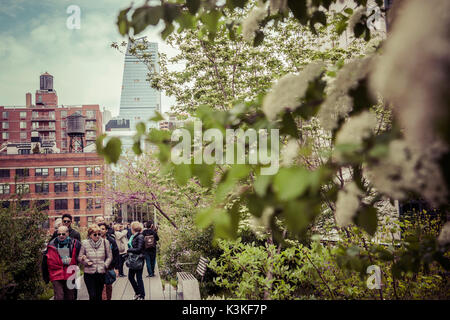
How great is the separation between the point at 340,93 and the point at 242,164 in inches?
18.5

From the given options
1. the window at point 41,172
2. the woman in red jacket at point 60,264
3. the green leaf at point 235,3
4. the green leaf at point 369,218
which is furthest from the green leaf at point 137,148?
the window at point 41,172

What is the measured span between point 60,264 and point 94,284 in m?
0.68

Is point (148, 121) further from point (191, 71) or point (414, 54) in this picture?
point (191, 71)

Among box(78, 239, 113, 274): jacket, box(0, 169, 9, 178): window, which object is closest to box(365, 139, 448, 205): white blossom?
box(78, 239, 113, 274): jacket

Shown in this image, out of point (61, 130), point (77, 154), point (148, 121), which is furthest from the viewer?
point (61, 130)

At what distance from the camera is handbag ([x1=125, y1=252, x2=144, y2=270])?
252 inches

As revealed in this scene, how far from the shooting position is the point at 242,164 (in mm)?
1027

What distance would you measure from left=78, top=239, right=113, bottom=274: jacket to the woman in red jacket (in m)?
0.20

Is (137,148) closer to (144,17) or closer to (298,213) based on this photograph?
(144,17)

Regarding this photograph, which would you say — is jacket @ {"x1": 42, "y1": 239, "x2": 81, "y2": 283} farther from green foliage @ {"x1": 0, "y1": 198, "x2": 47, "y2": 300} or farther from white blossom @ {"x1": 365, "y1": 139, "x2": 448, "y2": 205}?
white blossom @ {"x1": 365, "y1": 139, "x2": 448, "y2": 205}

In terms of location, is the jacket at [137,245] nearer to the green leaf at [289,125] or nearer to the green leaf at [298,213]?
the green leaf at [289,125]

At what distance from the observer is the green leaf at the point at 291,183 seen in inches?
28.5
